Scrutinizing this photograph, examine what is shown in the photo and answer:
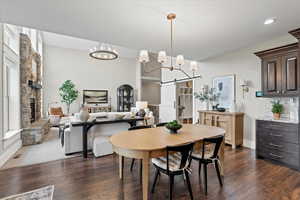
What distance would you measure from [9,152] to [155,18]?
13.8ft

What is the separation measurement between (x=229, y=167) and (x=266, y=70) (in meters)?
2.28

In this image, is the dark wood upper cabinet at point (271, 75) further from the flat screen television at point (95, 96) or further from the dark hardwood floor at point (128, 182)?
the flat screen television at point (95, 96)

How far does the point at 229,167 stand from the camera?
2904 mm

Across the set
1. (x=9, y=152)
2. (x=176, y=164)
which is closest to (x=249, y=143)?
(x=176, y=164)

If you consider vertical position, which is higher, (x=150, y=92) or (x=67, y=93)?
(x=150, y=92)

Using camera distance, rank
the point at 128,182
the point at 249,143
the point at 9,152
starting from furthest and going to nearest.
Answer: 1. the point at 249,143
2. the point at 9,152
3. the point at 128,182

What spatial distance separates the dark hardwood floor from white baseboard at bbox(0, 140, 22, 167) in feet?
1.54

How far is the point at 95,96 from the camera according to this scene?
8.95 metres

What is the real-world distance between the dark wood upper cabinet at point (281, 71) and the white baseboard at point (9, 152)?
572 centimetres

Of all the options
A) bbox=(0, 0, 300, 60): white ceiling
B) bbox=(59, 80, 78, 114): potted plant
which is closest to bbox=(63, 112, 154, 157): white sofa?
bbox=(0, 0, 300, 60): white ceiling

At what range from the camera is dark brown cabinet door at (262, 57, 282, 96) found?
3178 mm

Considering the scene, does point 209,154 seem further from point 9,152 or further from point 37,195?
point 9,152

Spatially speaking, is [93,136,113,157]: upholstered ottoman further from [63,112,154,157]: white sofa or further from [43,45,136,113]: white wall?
[43,45,136,113]: white wall

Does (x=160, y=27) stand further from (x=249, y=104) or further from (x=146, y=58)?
(x=249, y=104)
